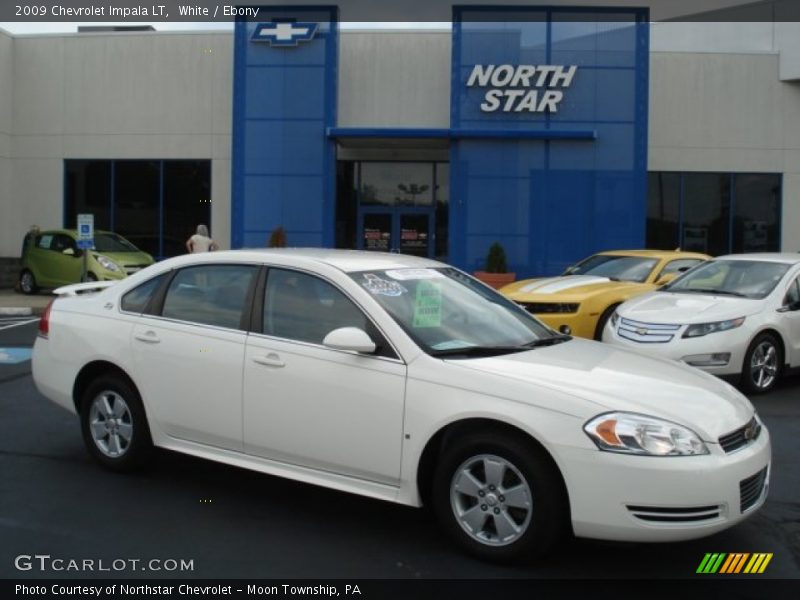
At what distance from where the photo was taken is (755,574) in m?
4.36

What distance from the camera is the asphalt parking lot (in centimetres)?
436

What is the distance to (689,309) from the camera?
9.24 metres

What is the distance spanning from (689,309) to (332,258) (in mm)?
5141

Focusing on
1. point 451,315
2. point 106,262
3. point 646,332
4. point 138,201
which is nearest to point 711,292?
point 646,332

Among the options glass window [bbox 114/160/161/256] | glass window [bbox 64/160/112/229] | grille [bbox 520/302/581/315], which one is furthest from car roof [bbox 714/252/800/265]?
glass window [bbox 64/160/112/229]

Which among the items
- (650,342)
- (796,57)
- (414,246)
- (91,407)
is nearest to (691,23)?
(796,57)

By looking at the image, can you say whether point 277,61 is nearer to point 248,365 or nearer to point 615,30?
point 615,30

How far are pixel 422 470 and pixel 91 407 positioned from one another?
2.57 m

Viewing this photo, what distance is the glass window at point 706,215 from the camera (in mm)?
24531

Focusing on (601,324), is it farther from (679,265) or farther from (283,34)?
(283,34)

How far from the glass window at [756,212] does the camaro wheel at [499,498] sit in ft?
73.0

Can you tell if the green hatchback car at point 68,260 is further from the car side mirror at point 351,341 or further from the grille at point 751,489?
the grille at point 751,489

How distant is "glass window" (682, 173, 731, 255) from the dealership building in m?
0.06

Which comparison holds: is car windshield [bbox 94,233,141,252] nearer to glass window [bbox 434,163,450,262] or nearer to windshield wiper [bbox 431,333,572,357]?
glass window [bbox 434,163,450,262]
